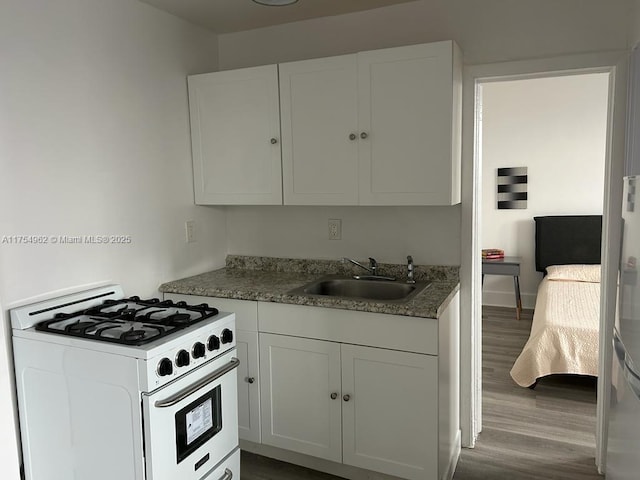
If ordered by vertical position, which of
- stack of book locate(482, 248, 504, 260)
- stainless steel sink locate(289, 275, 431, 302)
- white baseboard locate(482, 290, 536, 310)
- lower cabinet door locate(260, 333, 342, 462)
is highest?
stainless steel sink locate(289, 275, 431, 302)

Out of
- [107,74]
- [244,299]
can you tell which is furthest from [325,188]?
[107,74]

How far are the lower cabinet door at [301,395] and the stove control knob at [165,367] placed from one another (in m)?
0.79

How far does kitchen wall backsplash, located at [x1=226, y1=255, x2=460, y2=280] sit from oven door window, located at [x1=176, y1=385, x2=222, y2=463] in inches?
44.0

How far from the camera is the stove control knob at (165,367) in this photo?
69.0 inches

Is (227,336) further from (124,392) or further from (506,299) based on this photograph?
(506,299)

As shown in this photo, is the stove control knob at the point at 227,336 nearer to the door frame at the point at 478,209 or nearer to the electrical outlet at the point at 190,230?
the electrical outlet at the point at 190,230

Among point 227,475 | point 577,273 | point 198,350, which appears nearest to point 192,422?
point 198,350

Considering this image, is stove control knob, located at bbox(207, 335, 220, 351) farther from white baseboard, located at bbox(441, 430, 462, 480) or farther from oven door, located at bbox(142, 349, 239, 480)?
white baseboard, located at bbox(441, 430, 462, 480)

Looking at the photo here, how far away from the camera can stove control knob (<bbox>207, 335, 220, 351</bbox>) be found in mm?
2021

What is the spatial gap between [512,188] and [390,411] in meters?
3.84

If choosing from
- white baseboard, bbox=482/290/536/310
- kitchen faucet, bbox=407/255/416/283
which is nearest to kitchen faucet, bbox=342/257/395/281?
kitchen faucet, bbox=407/255/416/283

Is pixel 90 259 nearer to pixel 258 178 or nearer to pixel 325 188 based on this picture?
pixel 258 178

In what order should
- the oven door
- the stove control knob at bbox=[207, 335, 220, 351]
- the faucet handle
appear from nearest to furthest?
the oven door → the stove control knob at bbox=[207, 335, 220, 351] → the faucet handle

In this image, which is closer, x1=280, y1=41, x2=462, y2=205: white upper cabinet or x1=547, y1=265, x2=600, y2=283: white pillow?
x1=280, y1=41, x2=462, y2=205: white upper cabinet
